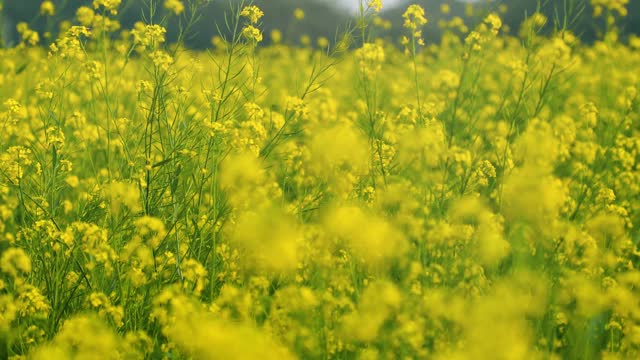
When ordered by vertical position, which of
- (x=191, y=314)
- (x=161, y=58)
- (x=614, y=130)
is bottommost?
(x=191, y=314)

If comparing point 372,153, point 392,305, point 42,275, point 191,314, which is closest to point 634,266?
point 372,153

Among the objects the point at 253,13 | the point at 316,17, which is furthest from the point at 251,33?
the point at 316,17

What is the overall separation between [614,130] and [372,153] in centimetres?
169

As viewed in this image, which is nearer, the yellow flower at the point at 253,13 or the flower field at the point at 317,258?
the flower field at the point at 317,258

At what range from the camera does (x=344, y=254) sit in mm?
1870

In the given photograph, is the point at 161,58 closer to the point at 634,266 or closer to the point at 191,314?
the point at 191,314

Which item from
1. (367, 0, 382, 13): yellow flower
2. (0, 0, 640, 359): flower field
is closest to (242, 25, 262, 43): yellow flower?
(0, 0, 640, 359): flower field

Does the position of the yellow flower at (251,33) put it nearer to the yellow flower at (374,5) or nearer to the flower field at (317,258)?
the flower field at (317,258)

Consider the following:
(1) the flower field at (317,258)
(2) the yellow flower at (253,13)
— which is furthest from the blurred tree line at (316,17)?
(1) the flower field at (317,258)

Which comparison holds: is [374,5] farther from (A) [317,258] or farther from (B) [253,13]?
(A) [317,258]

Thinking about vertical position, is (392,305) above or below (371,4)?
below

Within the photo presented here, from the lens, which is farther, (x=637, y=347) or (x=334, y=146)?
(x=637, y=347)

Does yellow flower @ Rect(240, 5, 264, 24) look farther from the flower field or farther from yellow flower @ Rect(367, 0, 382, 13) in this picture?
yellow flower @ Rect(367, 0, 382, 13)

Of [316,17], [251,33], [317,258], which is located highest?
[316,17]
